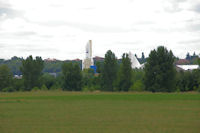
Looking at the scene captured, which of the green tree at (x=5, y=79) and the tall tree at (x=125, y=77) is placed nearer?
the tall tree at (x=125, y=77)

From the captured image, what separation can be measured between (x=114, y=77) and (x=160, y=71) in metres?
12.4

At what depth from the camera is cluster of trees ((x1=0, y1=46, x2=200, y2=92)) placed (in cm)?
7339

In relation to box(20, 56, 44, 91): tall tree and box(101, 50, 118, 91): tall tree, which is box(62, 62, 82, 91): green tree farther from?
box(20, 56, 44, 91): tall tree

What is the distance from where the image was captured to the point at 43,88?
82938mm

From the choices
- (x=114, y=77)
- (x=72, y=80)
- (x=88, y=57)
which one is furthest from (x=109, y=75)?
(x=88, y=57)

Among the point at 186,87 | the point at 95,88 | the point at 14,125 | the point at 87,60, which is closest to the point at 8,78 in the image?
the point at 95,88

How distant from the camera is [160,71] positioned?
7338 centimetres

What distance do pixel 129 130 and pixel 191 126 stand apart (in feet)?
12.0

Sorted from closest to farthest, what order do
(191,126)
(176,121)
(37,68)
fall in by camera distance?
(191,126) → (176,121) → (37,68)

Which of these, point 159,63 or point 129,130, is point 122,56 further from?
point 129,130

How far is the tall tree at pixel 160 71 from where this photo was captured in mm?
72688

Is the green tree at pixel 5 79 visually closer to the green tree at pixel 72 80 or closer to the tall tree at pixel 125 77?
the green tree at pixel 72 80

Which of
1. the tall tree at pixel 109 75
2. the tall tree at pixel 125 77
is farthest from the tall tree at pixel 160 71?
the tall tree at pixel 109 75

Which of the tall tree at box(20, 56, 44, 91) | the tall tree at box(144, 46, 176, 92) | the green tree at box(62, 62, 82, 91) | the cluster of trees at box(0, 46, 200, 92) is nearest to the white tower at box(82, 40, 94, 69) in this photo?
the cluster of trees at box(0, 46, 200, 92)
